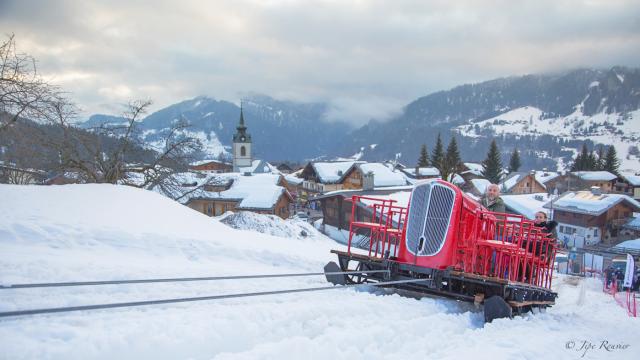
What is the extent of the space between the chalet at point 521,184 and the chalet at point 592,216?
3540 centimetres

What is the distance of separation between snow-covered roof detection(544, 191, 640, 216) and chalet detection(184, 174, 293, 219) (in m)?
30.1

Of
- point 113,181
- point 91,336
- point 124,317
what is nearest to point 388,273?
point 124,317

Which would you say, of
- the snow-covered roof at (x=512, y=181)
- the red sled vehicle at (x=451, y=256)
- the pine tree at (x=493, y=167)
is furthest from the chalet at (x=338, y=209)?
the pine tree at (x=493, y=167)

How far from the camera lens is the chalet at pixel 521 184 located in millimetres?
87875

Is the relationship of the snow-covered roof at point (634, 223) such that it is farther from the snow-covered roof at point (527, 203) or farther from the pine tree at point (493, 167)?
the pine tree at point (493, 167)

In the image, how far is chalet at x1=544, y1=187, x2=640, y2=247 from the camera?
48438 millimetres

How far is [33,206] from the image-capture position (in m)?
12.5

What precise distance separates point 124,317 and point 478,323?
5.88 m

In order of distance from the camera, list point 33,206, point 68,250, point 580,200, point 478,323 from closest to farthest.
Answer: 1. point 478,323
2. point 68,250
3. point 33,206
4. point 580,200

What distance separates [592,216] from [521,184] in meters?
43.6

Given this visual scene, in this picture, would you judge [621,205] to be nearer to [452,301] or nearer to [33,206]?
[452,301]

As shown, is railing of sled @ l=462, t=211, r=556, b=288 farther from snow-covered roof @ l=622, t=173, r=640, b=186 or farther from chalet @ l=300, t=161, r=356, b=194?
snow-covered roof @ l=622, t=173, r=640, b=186

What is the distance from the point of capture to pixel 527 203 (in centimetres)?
5300

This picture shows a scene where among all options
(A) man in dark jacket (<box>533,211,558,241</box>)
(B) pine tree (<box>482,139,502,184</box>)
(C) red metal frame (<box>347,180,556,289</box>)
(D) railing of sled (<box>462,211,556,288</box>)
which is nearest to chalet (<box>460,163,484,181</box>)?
(B) pine tree (<box>482,139,502,184</box>)
